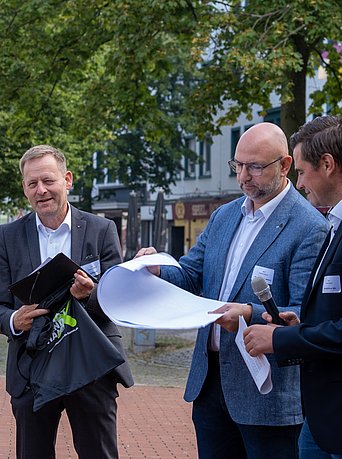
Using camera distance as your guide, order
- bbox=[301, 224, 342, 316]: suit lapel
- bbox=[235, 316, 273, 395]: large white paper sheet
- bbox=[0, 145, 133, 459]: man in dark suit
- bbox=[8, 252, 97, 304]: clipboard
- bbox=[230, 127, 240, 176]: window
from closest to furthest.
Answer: bbox=[301, 224, 342, 316]: suit lapel < bbox=[235, 316, 273, 395]: large white paper sheet < bbox=[8, 252, 97, 304]: clipboard < bbox=[0, 145, 133, 459]: man in dark suit < bbox=[230, 127, 240, 176]: window

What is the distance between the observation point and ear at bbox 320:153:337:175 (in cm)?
350

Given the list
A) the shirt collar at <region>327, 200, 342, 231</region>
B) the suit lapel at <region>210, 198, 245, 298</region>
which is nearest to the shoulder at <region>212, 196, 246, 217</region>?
the suit lapel at <region>210, 198, 245, 298</region>

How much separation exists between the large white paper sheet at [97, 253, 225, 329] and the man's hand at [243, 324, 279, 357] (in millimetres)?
146

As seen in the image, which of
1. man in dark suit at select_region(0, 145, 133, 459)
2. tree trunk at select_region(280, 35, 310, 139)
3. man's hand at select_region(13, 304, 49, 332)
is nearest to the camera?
man's hand at select_region(13, 304, 49, 332)

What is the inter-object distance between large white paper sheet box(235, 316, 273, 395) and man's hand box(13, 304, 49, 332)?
3.33ft

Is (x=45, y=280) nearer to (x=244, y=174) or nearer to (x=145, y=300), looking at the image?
(x=145, y=300)

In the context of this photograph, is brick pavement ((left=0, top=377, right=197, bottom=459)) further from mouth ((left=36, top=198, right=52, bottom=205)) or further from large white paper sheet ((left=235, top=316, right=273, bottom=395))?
large white paper sheet ((left=235, top=316, right=273, bottom=395))

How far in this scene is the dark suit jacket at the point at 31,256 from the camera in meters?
4.55

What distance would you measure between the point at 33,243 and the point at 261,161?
1.28 meters

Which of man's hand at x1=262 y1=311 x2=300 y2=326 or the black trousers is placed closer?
man's hand at x1=262 y1=311 x2=300 y2=326

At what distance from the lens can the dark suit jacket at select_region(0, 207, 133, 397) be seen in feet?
14.9

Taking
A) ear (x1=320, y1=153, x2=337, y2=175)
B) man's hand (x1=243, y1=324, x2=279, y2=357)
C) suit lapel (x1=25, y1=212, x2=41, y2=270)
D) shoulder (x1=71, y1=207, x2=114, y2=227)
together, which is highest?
ear (x1=320, y1=153, x2=337, y2=175)

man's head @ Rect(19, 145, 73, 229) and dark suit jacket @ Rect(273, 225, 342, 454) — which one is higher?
man's head @ Rect(19, 145, 73, 229)

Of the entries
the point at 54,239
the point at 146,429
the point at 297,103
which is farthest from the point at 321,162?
the point at 297,103
